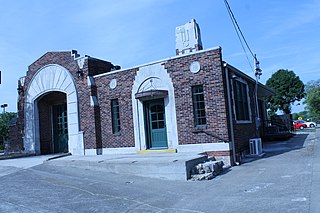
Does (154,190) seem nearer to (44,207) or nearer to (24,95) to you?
(44,207)

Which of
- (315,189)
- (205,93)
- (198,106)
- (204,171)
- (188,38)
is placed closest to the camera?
(315,189)

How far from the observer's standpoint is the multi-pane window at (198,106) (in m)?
12.5

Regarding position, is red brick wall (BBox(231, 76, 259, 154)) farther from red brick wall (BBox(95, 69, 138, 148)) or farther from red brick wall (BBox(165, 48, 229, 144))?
red brick wall (BBox(95, 69, 138, 148))

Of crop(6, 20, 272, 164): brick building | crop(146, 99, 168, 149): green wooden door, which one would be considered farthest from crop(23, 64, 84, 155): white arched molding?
crop(146, 99, 168, 149): green wooden door

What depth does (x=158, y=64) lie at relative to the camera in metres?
13.5

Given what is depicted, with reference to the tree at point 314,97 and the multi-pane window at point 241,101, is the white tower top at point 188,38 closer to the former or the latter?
the multi-pane window at point 241,101

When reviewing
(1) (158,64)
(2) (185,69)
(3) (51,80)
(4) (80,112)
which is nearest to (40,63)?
(3) (51,80)

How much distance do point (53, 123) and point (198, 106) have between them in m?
10.1

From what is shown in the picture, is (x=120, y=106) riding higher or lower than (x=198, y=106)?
higher

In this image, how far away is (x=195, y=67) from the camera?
40.8 feet

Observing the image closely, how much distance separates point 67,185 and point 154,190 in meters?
2.67

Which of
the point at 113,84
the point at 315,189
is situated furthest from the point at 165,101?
the point at 315,189

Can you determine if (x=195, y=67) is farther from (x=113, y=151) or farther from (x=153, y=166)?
(x=113, y=151)

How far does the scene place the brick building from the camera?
39.9ft
